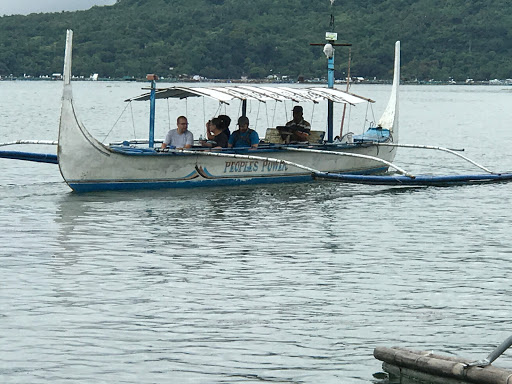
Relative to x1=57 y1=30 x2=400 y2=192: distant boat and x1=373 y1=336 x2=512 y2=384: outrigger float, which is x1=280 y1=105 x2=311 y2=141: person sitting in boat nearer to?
x1=57 y1=30 x2=400 y2=192: distant boat

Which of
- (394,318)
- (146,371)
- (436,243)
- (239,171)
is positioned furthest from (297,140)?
(146,371)

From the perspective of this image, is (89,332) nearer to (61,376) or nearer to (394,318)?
(61,376)

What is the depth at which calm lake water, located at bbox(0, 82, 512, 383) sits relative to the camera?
11.3 meters

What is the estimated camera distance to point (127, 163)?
2355 cm

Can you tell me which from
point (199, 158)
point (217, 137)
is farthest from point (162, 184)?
point (217, 137)

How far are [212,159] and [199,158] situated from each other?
0.35 metres

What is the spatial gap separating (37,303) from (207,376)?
3717 mm

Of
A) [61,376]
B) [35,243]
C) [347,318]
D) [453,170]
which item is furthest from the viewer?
[453,170]

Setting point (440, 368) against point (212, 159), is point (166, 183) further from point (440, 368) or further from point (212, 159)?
point (440, 368)

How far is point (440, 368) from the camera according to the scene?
9.44m

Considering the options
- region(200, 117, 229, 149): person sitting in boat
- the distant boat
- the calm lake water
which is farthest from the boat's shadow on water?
region(200, 117, 229, 149): person sitting in boat

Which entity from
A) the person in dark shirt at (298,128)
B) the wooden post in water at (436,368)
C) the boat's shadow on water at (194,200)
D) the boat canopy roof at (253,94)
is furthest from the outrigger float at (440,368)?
the person in dark shirt at (298,128)

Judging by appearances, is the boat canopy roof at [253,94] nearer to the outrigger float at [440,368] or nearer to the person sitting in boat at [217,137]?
the person sitting in boat at [217,137]

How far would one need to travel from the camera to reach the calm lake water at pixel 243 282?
37.1ft
